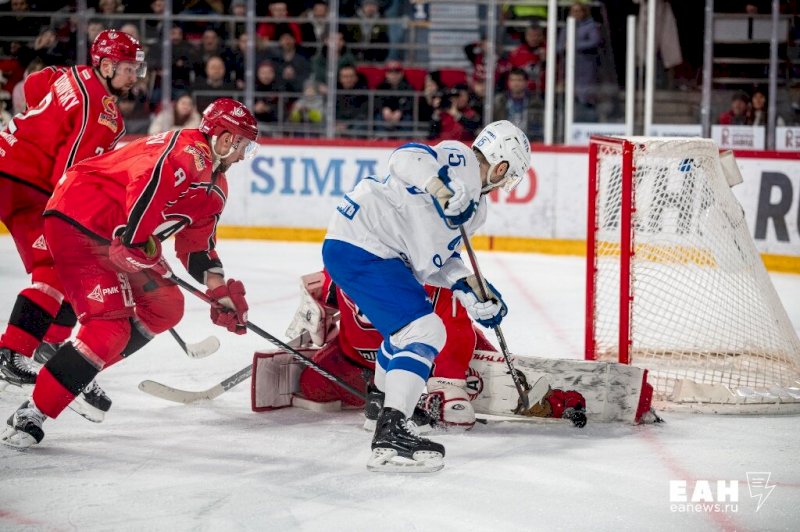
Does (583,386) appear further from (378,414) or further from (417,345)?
(417,345)

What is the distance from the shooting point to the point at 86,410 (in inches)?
133

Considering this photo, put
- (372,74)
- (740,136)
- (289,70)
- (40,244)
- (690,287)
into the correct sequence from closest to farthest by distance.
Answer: (40,244), (690,287), (740,136), (289,70), (372,74)

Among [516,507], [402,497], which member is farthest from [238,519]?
[516,507]

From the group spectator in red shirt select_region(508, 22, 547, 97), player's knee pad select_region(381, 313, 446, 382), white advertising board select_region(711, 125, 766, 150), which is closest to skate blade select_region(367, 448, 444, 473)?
player's knee pad select_region(381, 313, 446, 382)

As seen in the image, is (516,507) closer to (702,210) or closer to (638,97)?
(702,210)

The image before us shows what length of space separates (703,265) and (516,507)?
6.59ft

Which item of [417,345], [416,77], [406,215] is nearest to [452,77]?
[416,77]

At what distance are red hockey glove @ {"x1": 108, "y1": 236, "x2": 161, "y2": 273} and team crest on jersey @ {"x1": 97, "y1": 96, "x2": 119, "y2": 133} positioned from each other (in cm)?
78

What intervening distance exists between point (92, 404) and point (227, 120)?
3.00 feet

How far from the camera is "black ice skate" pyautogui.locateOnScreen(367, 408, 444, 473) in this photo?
300cm

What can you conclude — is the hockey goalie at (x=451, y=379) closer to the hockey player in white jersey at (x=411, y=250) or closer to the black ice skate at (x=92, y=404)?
the hockey player in white jersey at (x=411, y=250)

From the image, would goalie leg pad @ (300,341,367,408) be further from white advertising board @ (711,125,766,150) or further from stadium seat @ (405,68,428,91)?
stadium seat @ (405,68,428,91)

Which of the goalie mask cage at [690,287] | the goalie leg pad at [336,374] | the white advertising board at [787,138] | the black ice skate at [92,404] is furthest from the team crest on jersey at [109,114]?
the white advertising board at [787,138]

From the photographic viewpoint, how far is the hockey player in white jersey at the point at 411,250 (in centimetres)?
303
